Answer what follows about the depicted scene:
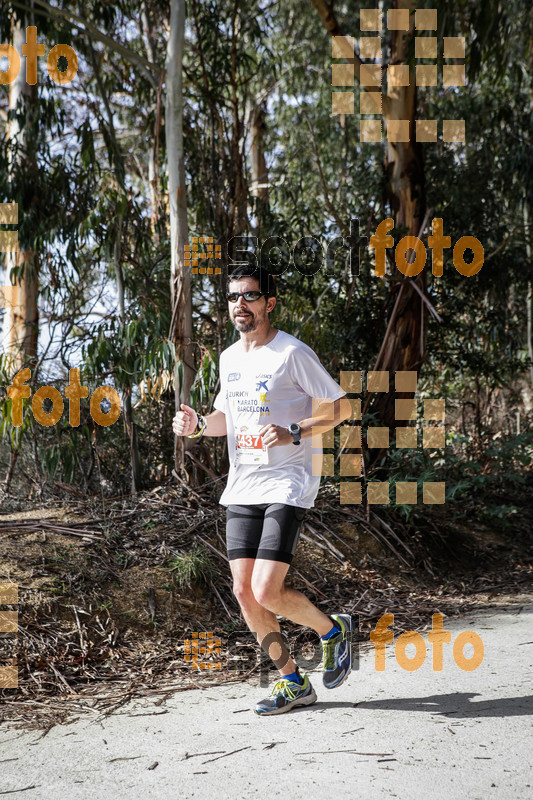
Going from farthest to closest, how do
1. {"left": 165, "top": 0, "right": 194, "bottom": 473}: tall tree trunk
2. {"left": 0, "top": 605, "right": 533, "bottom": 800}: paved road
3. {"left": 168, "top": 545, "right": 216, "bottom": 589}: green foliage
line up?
1. {"left": 165, "top": 0, "right": 194, "bottom": 473}: tall tree trunk
2. {"left": 168, "top": 545, "right": 216, "bottom": 589}: green foliage
3. {"left": 0, "top": 605, "right": 533, "bottom": 800}: paved road

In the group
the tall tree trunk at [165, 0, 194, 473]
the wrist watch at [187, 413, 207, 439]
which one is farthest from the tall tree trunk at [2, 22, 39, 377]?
the wrist watch at [187, 413, 207, 439]

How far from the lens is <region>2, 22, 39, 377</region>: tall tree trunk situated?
8.55m

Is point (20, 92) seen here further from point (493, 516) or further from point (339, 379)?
point (493, 516)

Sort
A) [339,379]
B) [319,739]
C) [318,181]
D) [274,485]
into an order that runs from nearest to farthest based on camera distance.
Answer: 1. [319,739]
2. [274,485]
3. [339,379]
4. [318,181]

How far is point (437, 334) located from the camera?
370 inches

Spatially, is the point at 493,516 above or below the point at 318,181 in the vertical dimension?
below

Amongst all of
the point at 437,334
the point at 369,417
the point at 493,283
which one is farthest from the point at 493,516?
the point at 493,283

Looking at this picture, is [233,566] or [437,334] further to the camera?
[437,334]

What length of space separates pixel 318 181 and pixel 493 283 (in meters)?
4.44
